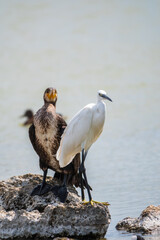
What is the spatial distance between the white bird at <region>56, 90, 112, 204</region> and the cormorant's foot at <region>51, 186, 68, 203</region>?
0.33 meters

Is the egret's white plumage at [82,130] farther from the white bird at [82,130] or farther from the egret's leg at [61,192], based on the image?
the egret's leg at [61,192]

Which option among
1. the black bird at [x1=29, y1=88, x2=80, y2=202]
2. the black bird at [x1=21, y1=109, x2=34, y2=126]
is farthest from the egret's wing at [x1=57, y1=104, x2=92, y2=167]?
the black bird at [x1=21, y1=109, x2=34, y2=126]

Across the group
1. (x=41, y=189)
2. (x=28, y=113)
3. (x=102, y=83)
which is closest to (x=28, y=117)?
(x=28, y=113)

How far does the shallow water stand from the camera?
13.0 metres

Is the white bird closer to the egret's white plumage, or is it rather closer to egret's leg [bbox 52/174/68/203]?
the egret's white plumage

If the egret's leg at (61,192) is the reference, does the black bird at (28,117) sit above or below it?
above

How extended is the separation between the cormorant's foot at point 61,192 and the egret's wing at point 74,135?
345 millimetres

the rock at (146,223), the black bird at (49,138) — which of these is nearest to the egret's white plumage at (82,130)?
the black bird at (49,138)

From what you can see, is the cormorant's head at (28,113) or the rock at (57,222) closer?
the rock at (57,222)

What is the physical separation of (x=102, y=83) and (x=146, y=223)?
17.6m

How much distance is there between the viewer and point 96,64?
30125 millimetres

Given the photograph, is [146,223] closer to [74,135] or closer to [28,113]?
[74,135]

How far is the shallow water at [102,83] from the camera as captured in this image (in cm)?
1305

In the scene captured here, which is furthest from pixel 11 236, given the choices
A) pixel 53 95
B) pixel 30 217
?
pixel 53 95
